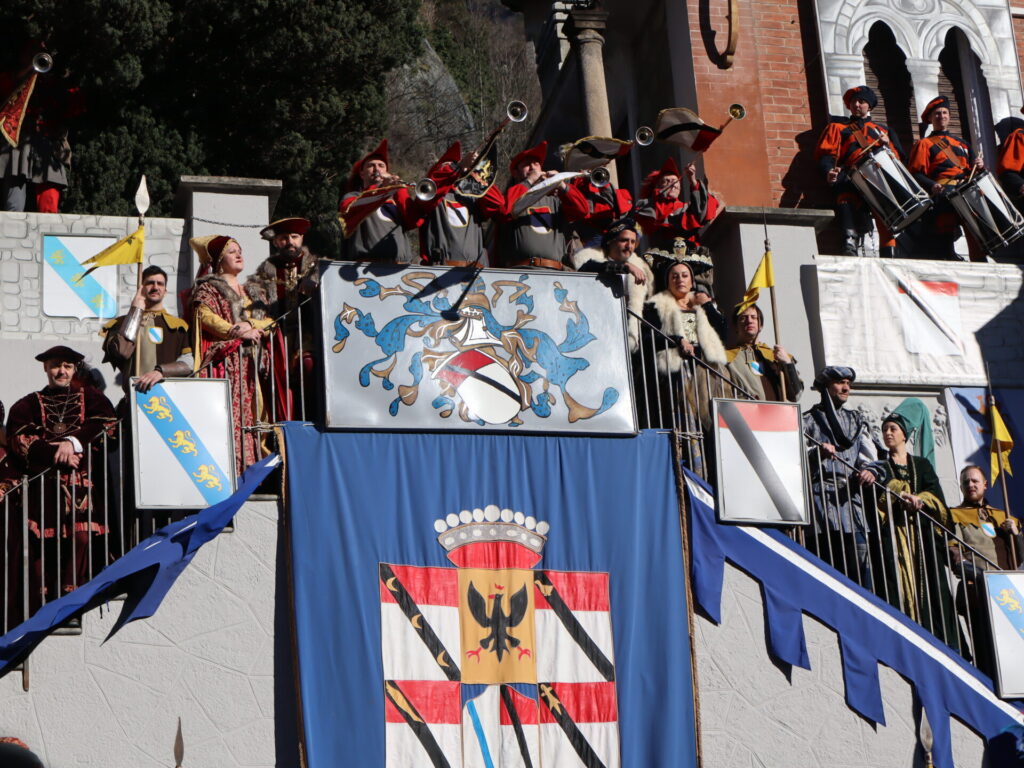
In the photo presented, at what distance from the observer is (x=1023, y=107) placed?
50.1 feet

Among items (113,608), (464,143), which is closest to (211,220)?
(113,608)

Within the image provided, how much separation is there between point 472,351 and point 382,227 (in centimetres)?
99

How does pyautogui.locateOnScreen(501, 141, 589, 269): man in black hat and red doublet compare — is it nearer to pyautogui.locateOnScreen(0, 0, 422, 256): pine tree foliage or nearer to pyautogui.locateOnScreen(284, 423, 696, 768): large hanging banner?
pyautogui.locateOnScreen(284, 423, 696, 768): large hanging banner

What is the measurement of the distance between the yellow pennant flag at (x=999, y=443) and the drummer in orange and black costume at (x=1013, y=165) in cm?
230

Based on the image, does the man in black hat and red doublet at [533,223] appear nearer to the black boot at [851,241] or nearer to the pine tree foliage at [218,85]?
the black boot at [851,241]

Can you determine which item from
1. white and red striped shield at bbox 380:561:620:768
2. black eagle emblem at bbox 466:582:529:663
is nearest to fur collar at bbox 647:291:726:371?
white and red striped shield at bbox 380:561:620:768

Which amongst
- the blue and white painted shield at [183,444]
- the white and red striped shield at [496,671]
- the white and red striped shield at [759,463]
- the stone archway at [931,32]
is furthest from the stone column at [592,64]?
the blue and white painted shield at [183,444]

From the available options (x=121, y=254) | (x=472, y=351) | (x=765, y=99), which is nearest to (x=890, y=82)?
(x=765, y=99)

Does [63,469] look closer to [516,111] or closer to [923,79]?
[516,111]

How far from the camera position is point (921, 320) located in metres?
13.3

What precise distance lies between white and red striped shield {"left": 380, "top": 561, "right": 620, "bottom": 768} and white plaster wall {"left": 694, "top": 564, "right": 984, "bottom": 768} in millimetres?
624

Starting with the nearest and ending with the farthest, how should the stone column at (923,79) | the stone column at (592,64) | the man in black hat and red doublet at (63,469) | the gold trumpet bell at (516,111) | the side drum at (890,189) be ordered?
the man in black hat and red doublet at (63,469), the gold trumpet bell at (516,111), the side drum at (890,189), the stone column at (923,79), the stone column at (592,64)

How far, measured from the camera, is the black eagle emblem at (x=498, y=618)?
353 inches

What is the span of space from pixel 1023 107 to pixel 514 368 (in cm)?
759
